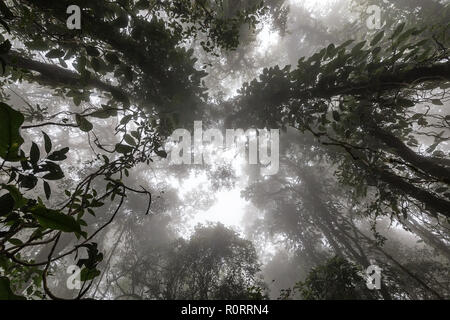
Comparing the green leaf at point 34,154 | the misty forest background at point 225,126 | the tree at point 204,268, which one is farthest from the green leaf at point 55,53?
the tree at point 204,268

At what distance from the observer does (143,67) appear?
4164mm

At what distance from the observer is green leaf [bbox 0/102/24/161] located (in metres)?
0.61

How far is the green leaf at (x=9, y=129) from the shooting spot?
0.61 metres

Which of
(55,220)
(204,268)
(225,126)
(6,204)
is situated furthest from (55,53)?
(204,268)

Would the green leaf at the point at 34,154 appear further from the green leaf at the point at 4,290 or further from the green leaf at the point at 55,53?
the green leaf at the point at 55,53

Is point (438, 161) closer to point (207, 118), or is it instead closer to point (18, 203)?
point (207, 118)

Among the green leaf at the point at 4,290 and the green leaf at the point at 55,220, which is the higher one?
the green leaf at the point at 55,220

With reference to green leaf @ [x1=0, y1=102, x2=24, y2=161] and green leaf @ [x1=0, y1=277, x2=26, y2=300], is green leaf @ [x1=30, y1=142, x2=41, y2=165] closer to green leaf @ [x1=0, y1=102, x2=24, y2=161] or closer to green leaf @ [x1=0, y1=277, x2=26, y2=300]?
green leaf @ [x1=0, y1=102, x2=24, y2=161]

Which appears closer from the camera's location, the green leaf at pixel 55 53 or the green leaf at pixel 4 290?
the green leaf at pixel 4 290

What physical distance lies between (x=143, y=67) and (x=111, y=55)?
2.75 metres

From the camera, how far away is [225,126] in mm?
6859

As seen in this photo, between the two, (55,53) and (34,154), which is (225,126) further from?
(34,154)

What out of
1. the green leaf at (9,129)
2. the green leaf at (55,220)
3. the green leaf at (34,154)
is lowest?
the green leaf at (55,220)
